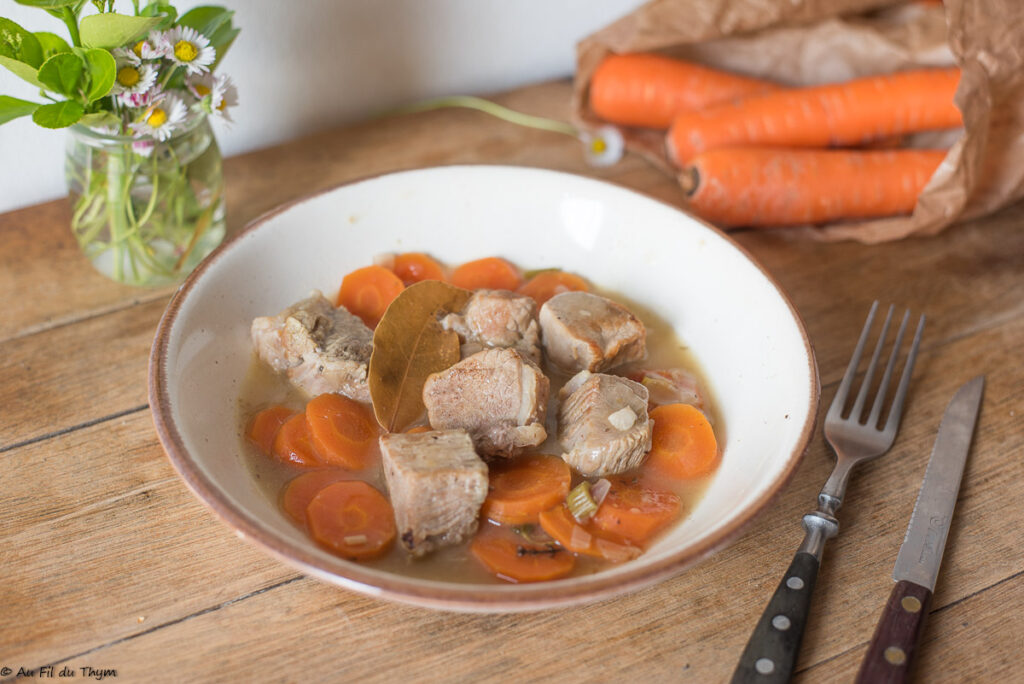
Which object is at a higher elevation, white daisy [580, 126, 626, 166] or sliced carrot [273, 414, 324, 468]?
white daisy [580, 126, 626, 166]

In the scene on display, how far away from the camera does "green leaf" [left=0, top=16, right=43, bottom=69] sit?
1615mm

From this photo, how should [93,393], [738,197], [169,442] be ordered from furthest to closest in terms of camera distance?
[738,197] → [93,393] → [169,442]

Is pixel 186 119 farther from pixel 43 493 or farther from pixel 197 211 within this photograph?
pixel 43 493

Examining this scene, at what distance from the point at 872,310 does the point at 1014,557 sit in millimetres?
630

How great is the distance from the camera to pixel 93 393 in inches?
71.7

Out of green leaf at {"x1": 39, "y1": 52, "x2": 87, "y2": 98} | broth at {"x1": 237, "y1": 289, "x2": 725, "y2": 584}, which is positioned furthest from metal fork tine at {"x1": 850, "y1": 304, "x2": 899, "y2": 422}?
green leaf at {"x1": 39, "y1": 52, "x2": 87, "y2": 98}

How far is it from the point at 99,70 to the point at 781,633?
1.57 meters

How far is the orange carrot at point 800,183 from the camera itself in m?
2.32

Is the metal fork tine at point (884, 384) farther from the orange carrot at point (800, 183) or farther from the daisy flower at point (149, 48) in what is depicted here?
the daisy flower at point (149, 48)

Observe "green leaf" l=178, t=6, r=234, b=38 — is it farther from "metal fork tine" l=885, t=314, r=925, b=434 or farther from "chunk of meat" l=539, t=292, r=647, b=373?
"metal fork tine" l=885, t=314, r=925, b=434

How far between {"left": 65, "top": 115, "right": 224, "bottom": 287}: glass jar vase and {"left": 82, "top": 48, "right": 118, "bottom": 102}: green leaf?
6.3 inches

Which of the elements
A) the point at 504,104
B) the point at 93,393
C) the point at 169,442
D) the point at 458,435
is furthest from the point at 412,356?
the point at 504,104

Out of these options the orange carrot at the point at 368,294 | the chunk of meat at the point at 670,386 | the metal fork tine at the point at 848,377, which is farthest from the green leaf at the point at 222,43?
the metal fork tine at the point at 848,377

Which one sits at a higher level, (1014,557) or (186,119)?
(186,119)
